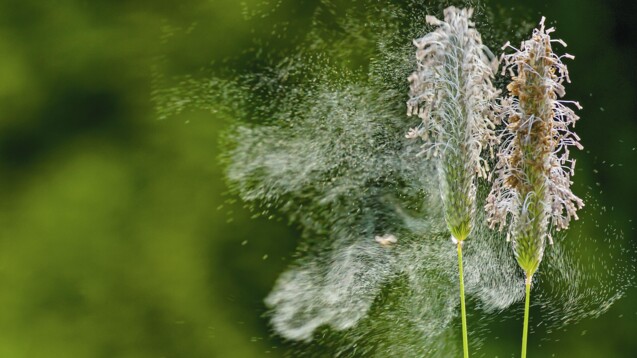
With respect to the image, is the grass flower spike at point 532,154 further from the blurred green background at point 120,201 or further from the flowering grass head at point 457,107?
the blurred green background at point 120,201

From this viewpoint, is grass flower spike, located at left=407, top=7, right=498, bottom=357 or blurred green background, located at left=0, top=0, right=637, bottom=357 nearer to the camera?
grass flower spike, located at left=407, top=7, right=498, bottom=357

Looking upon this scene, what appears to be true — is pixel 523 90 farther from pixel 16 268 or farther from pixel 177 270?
pixel 16 268

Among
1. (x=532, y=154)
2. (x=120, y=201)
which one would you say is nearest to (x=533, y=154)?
(x=532, y=154)

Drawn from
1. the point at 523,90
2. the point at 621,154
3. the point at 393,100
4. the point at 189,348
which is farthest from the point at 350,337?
the point at 621,154

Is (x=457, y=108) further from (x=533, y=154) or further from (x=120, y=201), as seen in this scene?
(x=120, y=201)

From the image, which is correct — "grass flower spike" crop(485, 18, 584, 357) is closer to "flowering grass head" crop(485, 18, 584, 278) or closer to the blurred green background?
"flowering grass head" crop(485, 18, 584, 278)

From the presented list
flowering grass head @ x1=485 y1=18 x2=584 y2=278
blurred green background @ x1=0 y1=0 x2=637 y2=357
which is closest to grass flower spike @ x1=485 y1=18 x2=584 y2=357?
flowering grass head @ x1=485 y1=18 x2=584 y2=278
